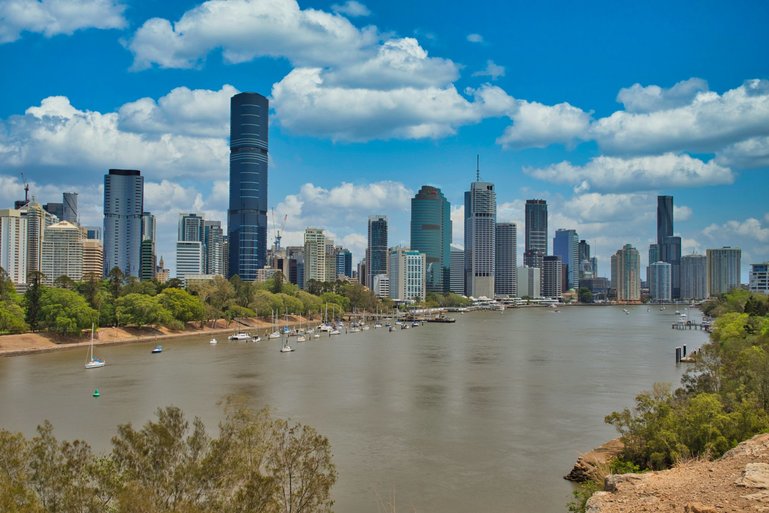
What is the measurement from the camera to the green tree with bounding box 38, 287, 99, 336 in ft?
241

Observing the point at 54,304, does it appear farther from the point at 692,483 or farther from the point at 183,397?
the point at 692,483

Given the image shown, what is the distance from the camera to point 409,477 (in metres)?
25.4

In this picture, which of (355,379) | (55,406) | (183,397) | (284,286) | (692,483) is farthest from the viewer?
(284,286)

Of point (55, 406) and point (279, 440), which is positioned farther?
point (55, 406)

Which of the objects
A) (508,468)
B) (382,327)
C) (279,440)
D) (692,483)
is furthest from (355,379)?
(382,327)

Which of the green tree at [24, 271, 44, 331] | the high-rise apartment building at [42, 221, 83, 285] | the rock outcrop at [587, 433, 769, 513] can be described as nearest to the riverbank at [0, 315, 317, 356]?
the green tree at [24, 271, 44, 331]

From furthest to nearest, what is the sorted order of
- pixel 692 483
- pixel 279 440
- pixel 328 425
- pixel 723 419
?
pixel 328 425 → pixel 723 419 → pixel 279 440 → pixel 692 483

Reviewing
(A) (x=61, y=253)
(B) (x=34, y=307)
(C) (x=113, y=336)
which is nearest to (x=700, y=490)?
(B) (x=34, y=307)

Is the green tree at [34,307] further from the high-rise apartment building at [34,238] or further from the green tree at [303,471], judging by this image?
the high-rise apartment building at [34,238]

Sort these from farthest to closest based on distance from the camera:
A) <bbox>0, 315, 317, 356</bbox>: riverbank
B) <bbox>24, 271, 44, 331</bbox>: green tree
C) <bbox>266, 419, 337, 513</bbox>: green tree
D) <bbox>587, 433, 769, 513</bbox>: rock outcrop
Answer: <bbox>24, 271, 44, 331</bbox>: green tree, <bbox>0, 315, 317, 356</bbox>: riverbank, <bbox>266, 419, 337, 513</bbox>: green tree, <bbox>587, 433, 769, 513</bbox>: rock outcrop

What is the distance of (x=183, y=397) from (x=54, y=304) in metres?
39.5

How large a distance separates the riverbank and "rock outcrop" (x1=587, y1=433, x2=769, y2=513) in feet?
217

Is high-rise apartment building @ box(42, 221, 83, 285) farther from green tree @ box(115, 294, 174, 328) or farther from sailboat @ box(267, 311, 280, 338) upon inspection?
green tree @ box(115, 294, 174, 328)

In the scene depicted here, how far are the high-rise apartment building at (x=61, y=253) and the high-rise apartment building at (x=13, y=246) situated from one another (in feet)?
17.9
